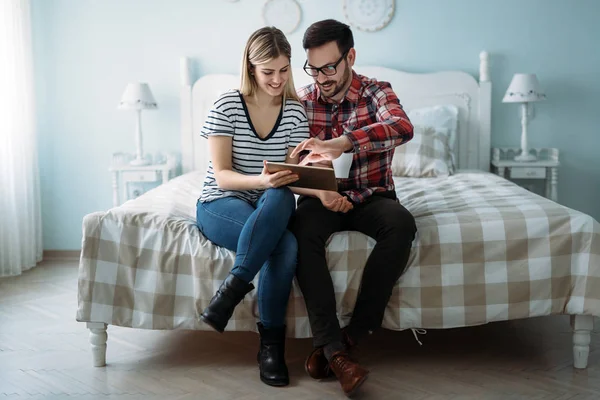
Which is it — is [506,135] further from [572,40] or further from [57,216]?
[57,216]

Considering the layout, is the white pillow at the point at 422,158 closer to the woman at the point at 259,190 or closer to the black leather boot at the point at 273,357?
the woman at the point at 259,190

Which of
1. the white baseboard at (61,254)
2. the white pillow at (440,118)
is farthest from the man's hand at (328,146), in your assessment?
the white baseboard at (61,254)

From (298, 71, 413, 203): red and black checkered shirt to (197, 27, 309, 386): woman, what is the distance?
0.10 m

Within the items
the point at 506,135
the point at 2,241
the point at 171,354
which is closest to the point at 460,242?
the point at 171,354

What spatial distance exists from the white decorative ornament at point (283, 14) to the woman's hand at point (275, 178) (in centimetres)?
215

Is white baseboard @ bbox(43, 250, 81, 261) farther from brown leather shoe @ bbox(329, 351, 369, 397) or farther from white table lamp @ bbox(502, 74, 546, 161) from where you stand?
white table lamp @ bbox(502, 74, 546, 161)

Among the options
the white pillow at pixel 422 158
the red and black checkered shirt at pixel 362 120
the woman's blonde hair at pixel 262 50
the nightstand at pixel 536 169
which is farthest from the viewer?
the nightstand at pixel 536 169

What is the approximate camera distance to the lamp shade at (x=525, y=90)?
3768 mm

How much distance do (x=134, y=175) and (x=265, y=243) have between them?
6.89 feet

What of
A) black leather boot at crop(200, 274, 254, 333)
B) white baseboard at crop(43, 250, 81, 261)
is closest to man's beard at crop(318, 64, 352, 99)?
black leather boot at crop(200, 274, 254, 333)

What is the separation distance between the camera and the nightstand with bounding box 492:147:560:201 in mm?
3871

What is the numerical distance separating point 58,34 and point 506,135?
9.13ft

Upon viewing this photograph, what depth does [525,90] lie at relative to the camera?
12.4 ft

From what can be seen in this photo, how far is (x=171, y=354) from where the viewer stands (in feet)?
8.18
